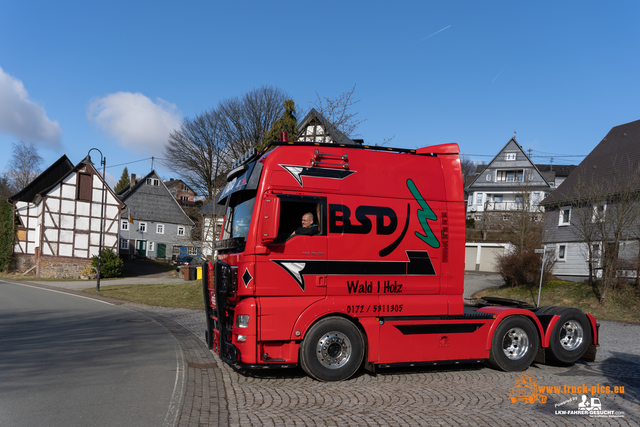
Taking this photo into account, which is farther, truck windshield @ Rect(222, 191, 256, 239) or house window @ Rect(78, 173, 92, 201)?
house window @ Rect(78, 173, 92, 201)

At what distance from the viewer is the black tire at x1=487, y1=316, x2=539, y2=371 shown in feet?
25.5

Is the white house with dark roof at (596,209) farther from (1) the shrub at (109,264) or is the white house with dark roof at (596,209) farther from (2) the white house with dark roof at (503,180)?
(1) the shrub at (109,264)

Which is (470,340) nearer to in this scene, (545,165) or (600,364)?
(600,364)

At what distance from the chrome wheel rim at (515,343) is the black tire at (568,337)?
0.52 meters

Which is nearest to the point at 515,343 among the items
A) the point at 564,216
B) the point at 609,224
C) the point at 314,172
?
the point at 314,172

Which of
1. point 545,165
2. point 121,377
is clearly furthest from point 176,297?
point 545,165

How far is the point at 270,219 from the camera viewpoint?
6707 mm

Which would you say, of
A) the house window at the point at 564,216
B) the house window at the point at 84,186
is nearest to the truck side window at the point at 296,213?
the house window at the point at 564,216

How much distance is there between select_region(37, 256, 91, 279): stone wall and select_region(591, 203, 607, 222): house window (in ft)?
103

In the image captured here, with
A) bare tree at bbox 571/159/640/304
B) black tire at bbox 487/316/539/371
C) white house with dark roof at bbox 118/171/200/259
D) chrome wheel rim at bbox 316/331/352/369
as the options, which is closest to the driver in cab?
chrome wheel rim at bbox 316/331/352/369

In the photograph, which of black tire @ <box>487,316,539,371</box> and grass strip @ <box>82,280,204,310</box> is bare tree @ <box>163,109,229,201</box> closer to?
grass strip @ <box>82,280,204,310</box>

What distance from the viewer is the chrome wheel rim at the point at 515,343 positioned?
7902 millimetres

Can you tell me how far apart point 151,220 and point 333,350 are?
177 feet

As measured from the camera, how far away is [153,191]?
58781 millimetres
